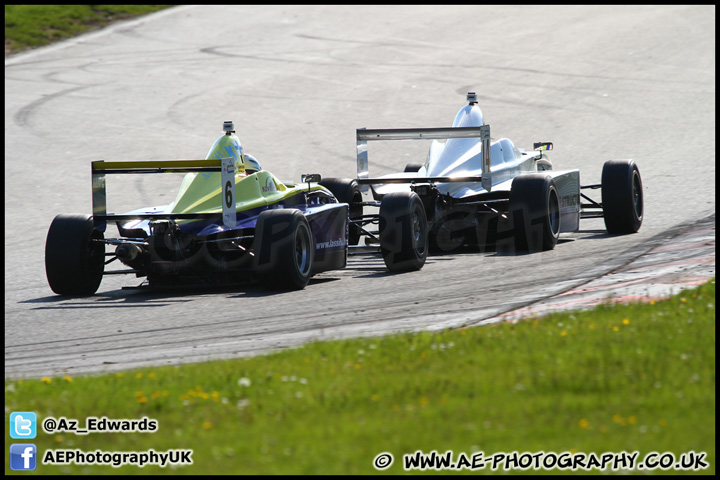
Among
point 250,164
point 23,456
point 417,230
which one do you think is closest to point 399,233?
point 417,230

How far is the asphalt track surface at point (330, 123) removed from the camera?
910cm

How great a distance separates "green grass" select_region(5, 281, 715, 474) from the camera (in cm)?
485

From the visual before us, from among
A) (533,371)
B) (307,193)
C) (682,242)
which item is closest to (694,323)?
(533,371)

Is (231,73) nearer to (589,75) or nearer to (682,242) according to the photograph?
(589,75)

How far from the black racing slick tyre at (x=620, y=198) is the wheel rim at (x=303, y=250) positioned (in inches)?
191

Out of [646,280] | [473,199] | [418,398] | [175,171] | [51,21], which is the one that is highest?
[51,21]

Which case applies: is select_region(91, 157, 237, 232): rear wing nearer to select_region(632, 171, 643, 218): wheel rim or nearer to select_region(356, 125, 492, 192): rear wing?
select_region(356, 125, 492, 192): rear wing

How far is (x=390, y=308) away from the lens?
9391mm

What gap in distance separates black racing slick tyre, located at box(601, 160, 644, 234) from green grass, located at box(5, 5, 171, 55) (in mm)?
21443

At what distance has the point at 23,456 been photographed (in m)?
5.21

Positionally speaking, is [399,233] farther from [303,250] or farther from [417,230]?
[303,250]

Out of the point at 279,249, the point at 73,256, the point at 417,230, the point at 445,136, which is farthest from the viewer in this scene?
the point at 445,136

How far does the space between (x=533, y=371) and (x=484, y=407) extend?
2.50 feet

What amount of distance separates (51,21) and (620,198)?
24.2m
